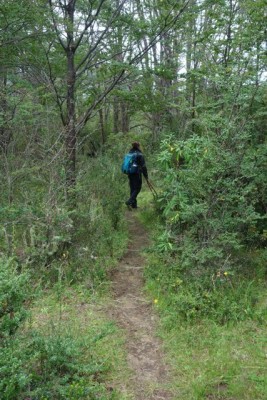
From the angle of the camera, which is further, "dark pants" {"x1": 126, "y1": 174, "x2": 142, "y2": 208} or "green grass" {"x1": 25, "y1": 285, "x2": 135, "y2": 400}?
"dark pants" {"x1": 126, "y1": 174, "x2": 142, "y2": 208}

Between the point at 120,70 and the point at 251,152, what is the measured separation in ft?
9.89

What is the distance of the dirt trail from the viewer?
349 cm

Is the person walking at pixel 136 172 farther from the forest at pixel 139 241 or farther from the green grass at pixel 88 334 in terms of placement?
the green grass at pixel 88 334

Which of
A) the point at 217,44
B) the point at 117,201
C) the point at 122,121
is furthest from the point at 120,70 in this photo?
the point at 122,121

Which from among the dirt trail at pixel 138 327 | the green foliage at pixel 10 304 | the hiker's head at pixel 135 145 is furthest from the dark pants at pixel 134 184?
the green foliage at pixel 10 304

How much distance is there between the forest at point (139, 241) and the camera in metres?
3.35

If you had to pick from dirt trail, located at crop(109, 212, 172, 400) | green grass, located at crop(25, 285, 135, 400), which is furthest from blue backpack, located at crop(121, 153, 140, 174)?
green grass, located at crop(25, 285, 135, 400)

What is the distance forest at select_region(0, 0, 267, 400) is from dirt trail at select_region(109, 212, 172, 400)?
0.8 inches

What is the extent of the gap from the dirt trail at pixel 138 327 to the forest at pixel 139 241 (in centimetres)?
2

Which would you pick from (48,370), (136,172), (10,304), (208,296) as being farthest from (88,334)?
(136,172)

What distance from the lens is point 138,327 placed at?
14.7 ft

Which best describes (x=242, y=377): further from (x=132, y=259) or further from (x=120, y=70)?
(x=120, y=70)

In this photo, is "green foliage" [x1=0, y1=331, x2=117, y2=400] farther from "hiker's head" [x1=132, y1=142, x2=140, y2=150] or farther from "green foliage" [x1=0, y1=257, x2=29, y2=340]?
"hiker's head" [x1=132, y1=142, x2=140, y2=150]

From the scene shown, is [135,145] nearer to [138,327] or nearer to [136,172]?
[136,172]
